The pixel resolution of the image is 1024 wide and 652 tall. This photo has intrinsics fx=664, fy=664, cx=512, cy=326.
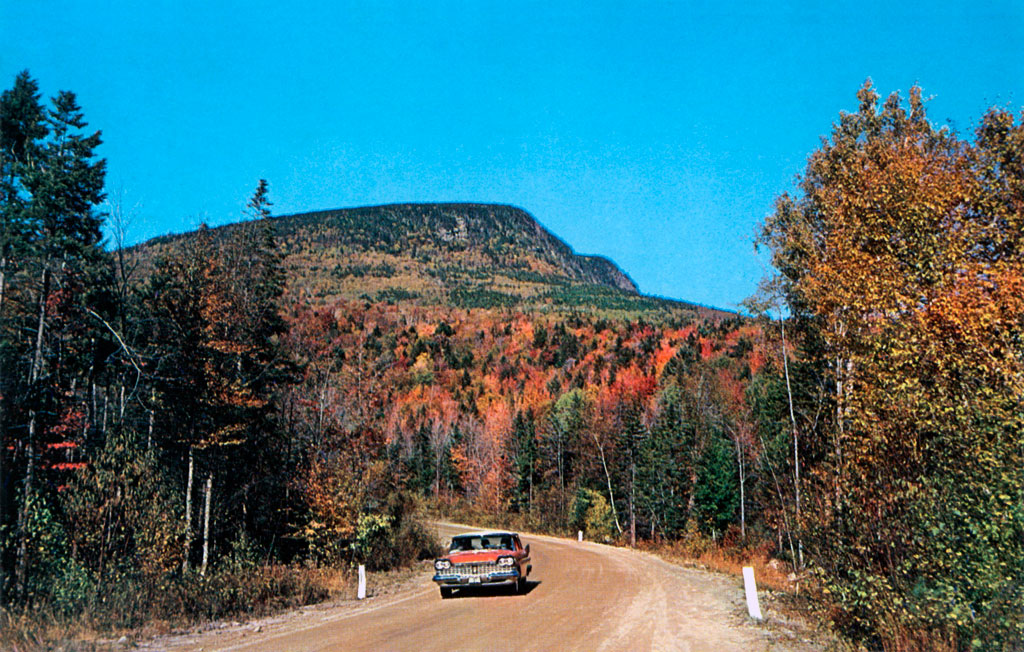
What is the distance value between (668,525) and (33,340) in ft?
144

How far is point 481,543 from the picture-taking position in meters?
17.2

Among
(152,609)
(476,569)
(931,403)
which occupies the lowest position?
(476,569)

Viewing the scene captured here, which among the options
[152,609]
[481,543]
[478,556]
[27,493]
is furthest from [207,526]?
[478,556]

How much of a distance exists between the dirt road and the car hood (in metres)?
0.90

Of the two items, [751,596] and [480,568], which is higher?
[751,596]

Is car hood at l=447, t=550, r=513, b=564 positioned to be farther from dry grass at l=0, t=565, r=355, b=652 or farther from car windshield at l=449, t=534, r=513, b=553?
dry grass at l=0, t=565, r=355, b=652

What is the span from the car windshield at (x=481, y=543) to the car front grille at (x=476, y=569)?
1.94ft

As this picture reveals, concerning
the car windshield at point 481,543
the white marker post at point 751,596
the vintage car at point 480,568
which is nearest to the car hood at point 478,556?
the vintage car at point 480,568

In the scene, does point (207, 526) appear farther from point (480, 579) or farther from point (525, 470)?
point (525, 470)

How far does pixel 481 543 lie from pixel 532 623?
18.6 ft

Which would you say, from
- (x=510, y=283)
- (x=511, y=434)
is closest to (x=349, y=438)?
(x=511, y=434)

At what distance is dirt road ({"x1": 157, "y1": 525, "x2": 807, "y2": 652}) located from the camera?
984cm

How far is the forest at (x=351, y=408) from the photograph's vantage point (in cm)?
825

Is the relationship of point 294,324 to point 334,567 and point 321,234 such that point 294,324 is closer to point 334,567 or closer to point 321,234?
point 334,567
